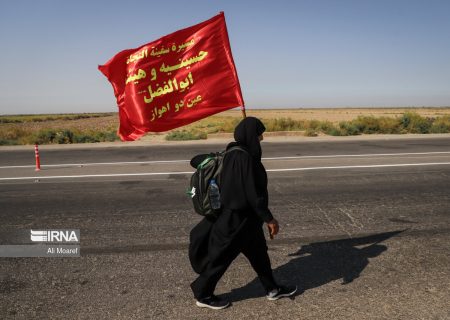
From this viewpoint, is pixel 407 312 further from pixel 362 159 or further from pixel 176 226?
pixel 362 159

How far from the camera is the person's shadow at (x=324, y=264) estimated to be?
4000 millimetres

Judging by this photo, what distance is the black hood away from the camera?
3.30 metres

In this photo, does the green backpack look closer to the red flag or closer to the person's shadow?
the person's shadow

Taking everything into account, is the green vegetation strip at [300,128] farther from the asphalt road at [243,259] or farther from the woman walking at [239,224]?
the woman walking at [239,224]

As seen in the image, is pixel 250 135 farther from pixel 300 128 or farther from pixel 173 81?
pixel 300 128

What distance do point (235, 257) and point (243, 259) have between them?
124 cm

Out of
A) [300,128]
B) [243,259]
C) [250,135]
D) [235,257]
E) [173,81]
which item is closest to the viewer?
[250,135]

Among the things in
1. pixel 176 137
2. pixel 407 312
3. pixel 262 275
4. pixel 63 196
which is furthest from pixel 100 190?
pixel 176 137

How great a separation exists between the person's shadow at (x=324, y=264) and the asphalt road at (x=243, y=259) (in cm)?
2

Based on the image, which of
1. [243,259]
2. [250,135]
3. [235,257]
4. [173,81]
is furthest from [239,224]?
[173,81]

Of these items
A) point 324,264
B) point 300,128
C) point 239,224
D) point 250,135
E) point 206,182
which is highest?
point 250,135

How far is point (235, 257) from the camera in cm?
354

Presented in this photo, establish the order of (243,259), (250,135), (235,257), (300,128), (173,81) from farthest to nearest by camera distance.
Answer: (300,128) < (243,259) < (173,81) < (235,257) < (250,135)

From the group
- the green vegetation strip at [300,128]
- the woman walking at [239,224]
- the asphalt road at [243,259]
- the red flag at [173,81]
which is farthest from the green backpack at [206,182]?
the green vegetation strip at [300,128]
